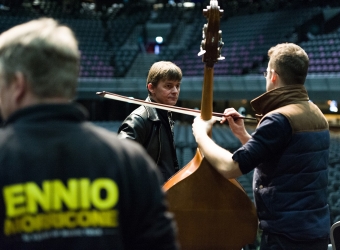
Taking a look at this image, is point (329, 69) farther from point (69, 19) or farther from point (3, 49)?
point (3, 49)

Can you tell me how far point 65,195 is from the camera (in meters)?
0.90

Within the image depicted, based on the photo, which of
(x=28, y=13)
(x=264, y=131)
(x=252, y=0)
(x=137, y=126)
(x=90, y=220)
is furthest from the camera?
(x=252, y=0)

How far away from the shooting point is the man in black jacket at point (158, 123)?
2152 millimetres

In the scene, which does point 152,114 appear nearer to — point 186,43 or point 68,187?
point 68,187

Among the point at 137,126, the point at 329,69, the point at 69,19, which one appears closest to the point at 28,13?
the point at 69,19

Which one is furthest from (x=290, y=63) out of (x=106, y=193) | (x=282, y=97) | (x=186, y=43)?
(x=186, y=43)

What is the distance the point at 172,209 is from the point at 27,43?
987 mm

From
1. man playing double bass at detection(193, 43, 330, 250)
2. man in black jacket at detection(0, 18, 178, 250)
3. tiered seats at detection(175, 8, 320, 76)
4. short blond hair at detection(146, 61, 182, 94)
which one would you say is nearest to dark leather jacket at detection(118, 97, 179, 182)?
short blond hair at detection(146, 61, 182, 94)

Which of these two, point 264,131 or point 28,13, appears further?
point 28,13

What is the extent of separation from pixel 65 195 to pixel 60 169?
0.05 metres

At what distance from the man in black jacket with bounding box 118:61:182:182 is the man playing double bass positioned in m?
0.43

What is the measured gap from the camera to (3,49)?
955mm

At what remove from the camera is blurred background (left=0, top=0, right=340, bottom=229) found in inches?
539

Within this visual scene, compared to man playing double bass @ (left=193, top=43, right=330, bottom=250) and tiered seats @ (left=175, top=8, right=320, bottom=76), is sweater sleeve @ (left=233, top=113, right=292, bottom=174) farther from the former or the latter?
tiered seats @ (left=175, top=8, right=320, bottom=76)
